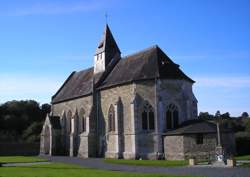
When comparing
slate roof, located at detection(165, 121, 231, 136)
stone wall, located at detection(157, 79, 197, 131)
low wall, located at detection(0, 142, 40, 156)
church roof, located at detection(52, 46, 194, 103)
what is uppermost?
church roof, located at detection(52, 46, 194, 103)

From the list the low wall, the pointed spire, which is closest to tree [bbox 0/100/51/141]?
the low wall

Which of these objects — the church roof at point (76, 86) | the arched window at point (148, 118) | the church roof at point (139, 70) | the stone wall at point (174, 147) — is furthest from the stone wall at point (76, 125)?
the stone wall at point (174, 147)

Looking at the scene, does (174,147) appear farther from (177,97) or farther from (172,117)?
(177,97)

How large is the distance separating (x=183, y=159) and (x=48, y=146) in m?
25.8

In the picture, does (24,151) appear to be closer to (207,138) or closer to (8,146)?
(8,146)

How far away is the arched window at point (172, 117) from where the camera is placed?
3797 cm

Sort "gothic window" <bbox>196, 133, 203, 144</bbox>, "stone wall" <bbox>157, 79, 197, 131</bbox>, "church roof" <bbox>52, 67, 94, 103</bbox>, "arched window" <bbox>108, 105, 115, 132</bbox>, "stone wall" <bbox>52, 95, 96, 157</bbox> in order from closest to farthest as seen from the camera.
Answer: "gothic window" <bbox>196, 133, 203, 144</bbox>, "stone wall" <bbox>157, 79, 197, 131</bbox>, "arched window" <bbox>108, 105, 115, 132</bbox>, "stone wall" <bbox>52, 95, 96, 157</bbox>, "church roof" <bbox>52, 67, 94, 103</bbox>

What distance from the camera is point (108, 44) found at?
49.3 m

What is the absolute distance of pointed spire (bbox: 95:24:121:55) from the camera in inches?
1928

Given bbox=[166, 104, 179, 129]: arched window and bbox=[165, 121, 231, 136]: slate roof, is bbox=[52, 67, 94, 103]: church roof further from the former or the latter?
bbox=[165, 121, 231, 136]: slate roof

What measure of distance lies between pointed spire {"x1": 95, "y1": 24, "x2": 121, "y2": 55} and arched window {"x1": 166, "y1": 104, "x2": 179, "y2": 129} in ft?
46.0

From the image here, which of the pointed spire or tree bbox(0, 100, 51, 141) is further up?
the pointed spire

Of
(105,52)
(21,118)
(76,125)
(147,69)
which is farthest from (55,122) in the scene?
(21,118)

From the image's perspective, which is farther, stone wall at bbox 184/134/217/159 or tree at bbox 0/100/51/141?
tree at bbox 0/100/51/141
